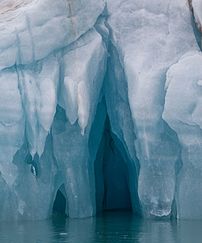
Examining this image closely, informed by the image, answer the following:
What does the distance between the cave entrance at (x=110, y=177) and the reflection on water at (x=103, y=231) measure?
1.47m

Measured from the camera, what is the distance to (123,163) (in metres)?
14.6

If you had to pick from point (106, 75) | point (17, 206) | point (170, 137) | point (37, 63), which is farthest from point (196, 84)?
point (17, 206)

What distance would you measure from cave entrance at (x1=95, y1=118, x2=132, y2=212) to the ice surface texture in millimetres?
1126

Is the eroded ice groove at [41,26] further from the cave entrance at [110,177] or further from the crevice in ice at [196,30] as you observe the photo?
the cave entrance at [110,177]

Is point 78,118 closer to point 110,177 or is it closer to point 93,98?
point 93,98

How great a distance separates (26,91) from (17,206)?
6.14 feet

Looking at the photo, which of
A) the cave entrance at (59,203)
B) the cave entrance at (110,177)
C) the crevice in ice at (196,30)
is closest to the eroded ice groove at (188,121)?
the crevice in ice at (196,30)

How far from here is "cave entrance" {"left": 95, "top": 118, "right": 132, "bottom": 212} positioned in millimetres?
14305

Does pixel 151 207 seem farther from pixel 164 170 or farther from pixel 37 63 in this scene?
pixel 37 63

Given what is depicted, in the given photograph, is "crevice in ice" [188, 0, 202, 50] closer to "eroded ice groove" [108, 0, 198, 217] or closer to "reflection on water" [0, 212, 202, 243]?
"eroded ice groove" [108, 0, 198, 217]

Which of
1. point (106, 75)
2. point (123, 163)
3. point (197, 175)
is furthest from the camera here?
point (123, 163)

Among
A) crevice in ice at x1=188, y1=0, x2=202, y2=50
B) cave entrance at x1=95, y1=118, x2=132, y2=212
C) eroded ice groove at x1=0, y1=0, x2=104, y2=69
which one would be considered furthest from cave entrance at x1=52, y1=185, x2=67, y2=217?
crevice in ice at x1=188, y1=0, x2=202, y2=50

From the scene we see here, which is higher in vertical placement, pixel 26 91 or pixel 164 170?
pixel 26 91

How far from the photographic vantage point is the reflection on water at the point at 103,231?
1047cm
